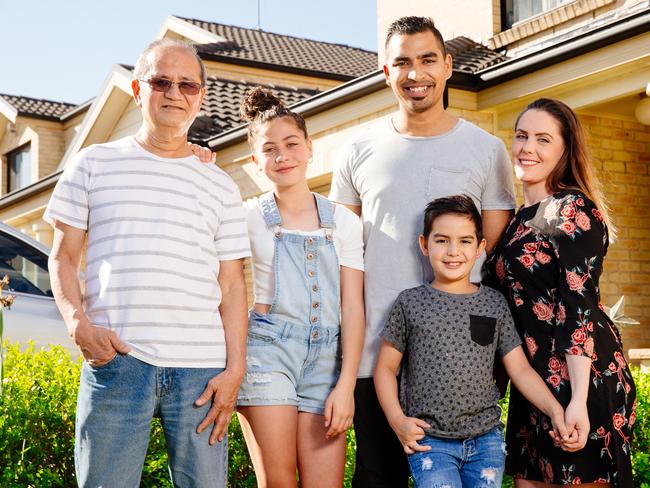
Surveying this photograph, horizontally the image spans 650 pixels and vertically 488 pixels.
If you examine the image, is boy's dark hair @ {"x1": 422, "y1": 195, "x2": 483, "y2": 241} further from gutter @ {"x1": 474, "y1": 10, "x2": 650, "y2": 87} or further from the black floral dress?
gutter @ {"x1": 474, "y1": 10, "x2": 650, "y2": 87}

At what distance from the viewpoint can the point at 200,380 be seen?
10.8ft

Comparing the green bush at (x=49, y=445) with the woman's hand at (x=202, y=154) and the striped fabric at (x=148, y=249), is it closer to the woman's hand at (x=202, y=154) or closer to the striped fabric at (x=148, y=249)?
the striped fabric at (x=148, y=249)

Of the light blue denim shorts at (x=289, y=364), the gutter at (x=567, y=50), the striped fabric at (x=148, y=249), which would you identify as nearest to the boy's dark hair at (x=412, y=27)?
the striped fabric at (x=148, y=249)

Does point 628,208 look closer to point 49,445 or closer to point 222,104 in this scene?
point 222,104

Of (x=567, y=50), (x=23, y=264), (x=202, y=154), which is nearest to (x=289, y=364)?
(x=202, y=154)

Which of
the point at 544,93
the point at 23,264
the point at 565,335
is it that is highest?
the point at 544,93

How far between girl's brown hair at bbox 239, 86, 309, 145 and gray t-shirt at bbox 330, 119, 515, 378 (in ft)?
1.20

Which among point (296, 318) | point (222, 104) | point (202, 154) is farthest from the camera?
point (222, 104)

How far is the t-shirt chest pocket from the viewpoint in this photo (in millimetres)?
3846

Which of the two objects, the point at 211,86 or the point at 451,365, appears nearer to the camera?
the point at 451,365

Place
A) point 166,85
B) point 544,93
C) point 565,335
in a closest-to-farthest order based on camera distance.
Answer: point 166,85
point 565,335
point 544,93

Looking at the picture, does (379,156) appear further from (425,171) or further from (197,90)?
(197,90)

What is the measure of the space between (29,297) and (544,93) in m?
4.89

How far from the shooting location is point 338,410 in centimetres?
Result: 356
